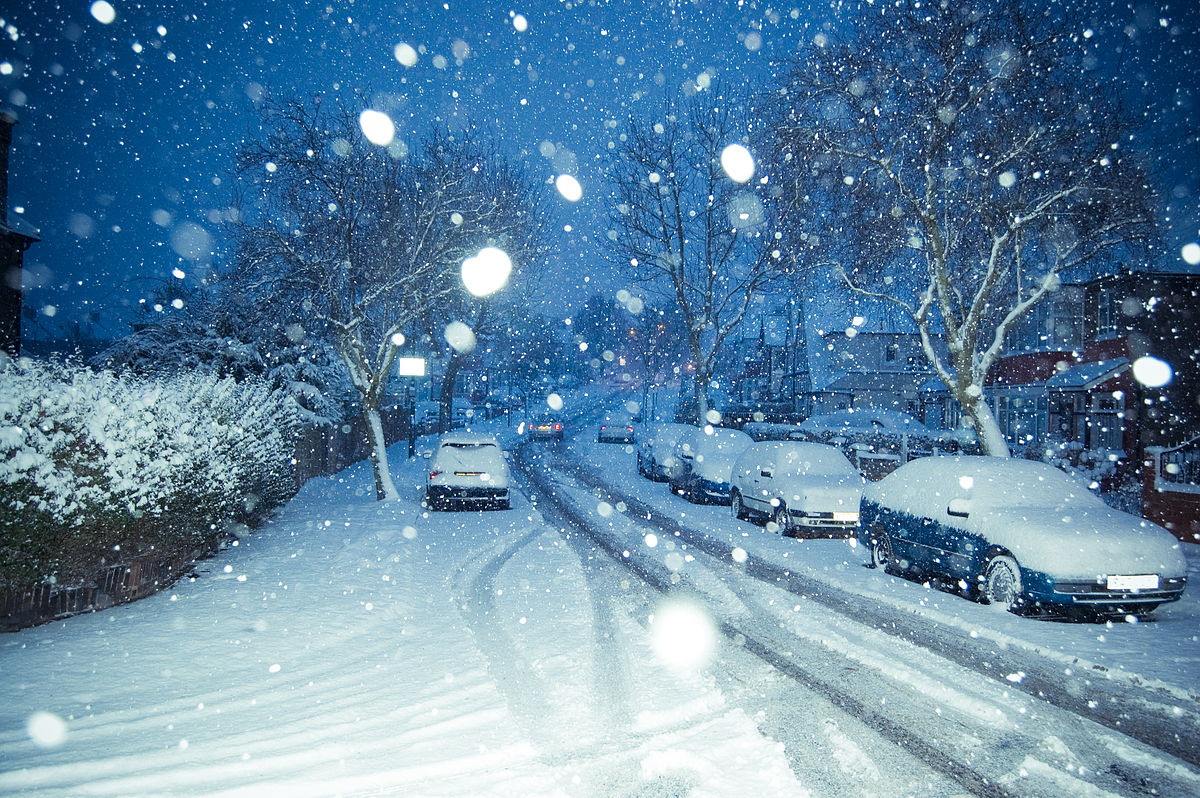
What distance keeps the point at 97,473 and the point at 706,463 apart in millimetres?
14090

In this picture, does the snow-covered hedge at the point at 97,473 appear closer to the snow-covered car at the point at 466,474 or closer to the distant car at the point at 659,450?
the snow-covered car at the point at 466,474

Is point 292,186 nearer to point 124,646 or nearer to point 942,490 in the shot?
point 124,646

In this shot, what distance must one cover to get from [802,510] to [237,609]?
384 inches

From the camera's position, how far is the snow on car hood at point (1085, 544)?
24.0 feet

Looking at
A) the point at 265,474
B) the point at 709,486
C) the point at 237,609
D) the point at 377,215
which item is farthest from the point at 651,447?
the point at 237,609

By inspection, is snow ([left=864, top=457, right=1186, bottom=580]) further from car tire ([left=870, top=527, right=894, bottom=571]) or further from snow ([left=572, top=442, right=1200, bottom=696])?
snow ([left=572, top=442, right=1200, bottom=696])

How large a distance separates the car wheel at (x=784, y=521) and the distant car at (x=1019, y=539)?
2.36 meters

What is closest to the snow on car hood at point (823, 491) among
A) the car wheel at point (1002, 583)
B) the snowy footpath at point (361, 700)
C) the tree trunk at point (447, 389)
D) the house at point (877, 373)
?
the car wheel at point (1002, 583)

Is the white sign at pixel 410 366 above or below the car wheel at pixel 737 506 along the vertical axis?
above

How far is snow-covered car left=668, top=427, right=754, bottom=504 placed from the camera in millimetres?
17578

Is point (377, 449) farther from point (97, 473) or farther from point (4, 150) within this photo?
point (4, 150)

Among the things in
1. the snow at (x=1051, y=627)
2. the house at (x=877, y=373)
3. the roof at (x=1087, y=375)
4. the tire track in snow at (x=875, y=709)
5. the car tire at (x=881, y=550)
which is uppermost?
the house at (x=877, y=373)

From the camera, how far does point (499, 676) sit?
225 inches

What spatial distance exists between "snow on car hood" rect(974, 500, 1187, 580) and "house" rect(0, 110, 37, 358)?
75.7ft
